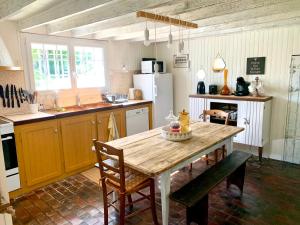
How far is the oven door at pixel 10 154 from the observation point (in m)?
2.68

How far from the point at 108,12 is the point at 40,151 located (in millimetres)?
1979

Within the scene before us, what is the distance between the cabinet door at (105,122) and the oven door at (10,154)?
1.25 metres

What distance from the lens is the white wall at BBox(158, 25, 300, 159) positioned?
355 centimetres

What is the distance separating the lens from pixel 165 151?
219 cm

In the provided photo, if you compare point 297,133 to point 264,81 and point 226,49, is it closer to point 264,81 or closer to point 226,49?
point 264,81

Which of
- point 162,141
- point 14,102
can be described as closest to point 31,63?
point 14,102

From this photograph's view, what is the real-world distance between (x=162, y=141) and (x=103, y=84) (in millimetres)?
2396

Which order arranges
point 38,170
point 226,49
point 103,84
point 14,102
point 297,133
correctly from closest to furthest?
point 38,170
point 14,102
point 297,133
point 226,49
point 103,84

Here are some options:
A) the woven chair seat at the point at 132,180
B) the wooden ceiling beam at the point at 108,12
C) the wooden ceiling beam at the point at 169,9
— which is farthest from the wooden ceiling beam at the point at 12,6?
the woven chair seat at the point at 132,180

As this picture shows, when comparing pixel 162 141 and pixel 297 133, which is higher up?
pixel 162 141

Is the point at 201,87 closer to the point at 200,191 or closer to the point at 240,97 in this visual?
the point at 240,97

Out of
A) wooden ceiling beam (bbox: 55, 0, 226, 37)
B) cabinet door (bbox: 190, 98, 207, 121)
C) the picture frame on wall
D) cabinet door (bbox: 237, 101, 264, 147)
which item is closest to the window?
wooden ceiling beam (bbox: 55, 0, 226, 37)

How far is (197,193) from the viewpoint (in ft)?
6.52

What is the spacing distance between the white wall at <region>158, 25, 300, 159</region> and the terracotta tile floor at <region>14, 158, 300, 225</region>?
3.00 feet
